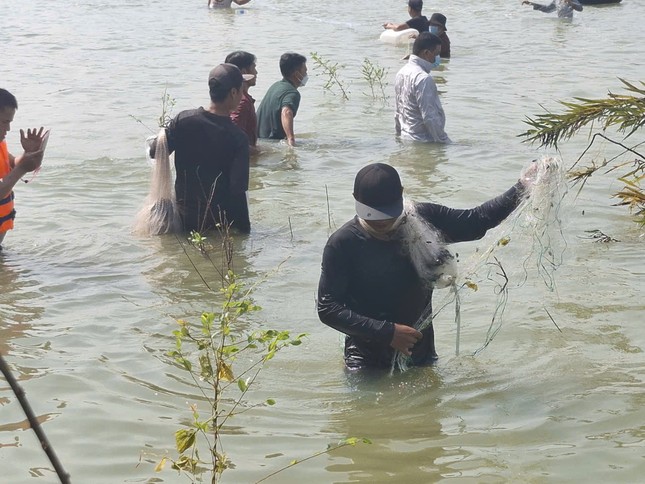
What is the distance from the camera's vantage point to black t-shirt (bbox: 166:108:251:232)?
25.6ft

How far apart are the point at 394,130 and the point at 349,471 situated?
9238 millimetres

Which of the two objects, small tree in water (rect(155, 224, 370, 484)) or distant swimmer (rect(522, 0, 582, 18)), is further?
distant swimmer (rect(522, 0, 582, 18))

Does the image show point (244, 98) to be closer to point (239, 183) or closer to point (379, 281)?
point (239, 183)

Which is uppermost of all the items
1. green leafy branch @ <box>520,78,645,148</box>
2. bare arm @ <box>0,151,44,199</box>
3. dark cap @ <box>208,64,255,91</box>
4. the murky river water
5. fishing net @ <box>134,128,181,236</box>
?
green leafy branch @ <box>520,78,645,148</box>

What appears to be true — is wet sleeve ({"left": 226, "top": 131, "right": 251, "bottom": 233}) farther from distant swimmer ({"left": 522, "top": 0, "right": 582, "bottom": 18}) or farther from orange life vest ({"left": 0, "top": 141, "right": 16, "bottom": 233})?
distant swimmer ({"left": 522, "top": 0, "right": 582, "bottom": 18})

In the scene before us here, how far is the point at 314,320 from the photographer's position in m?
6.95

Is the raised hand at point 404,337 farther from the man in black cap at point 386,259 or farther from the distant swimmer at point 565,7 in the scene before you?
the distant swimmer at point 565,7

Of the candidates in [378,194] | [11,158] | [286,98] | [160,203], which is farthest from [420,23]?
[378,194]

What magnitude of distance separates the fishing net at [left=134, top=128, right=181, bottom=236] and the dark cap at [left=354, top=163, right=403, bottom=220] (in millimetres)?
3399

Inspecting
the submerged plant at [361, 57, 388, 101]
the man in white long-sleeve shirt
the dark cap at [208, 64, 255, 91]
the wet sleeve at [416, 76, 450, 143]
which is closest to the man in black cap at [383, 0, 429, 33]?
the submerged plant at [361, 57, 388, 101]

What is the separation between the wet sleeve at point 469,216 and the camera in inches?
203

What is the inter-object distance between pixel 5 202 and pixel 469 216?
390 centimetres

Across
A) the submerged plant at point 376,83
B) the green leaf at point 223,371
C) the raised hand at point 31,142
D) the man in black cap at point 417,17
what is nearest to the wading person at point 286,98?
the submerged plant at point 376,83

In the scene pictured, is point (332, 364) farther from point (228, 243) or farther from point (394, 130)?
point (394, 130)
